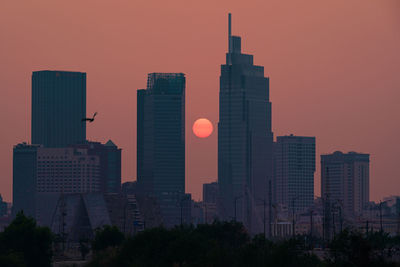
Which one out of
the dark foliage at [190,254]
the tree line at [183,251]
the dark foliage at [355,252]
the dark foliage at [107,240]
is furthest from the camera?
the dark foliage at [107,240]

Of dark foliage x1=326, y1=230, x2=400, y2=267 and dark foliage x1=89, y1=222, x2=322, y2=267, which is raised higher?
dark foliage x1=326, y1=230, x2=400, y2=267

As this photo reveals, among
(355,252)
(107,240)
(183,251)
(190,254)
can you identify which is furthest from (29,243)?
(355,252)

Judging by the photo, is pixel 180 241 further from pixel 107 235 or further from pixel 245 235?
pixel 245 235

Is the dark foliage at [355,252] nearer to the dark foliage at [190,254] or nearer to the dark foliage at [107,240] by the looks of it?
the dark foliage at [190,254]

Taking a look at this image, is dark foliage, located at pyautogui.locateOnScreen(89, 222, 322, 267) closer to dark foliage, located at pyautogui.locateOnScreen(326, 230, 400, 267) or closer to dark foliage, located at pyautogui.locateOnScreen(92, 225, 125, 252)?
dark foliage, located at pyautogui.locateOnScreen(326, 230, 400, 267)

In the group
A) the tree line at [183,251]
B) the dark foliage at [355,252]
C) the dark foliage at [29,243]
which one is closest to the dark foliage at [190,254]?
the tree line at [183,251]

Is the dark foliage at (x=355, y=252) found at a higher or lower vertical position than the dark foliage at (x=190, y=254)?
higher

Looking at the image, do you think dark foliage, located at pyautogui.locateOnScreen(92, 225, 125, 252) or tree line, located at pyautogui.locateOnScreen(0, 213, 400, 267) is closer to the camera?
tree line, located at pyautogui.locateOnScreen(0, 213, 400, 267)

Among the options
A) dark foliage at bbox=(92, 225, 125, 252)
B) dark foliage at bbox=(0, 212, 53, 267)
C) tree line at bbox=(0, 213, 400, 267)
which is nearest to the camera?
tree line at bbox=(0, 213, 400, 267)

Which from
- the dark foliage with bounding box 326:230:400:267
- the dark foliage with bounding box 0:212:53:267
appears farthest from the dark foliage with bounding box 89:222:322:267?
the dark foliage with bounding box 326:230:400:267

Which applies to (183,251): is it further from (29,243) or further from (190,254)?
(29,243)

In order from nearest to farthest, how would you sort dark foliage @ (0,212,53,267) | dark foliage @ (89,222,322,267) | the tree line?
the tree line → dark foliage @ (89,222,322,267) → dark foliage @ (0,212,53,267)

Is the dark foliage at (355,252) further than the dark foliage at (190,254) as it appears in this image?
No

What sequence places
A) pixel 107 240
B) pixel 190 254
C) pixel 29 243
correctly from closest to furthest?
pixel 190 254, pixel 29 243, pixel 107 240
